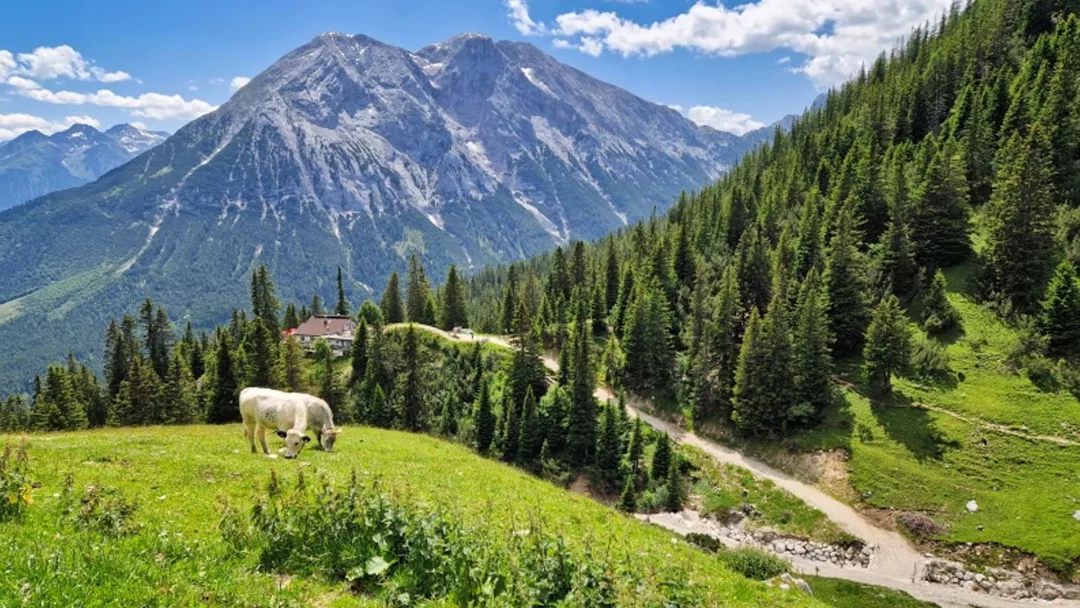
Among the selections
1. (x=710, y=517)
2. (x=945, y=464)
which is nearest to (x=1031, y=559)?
(x=945, y=464)

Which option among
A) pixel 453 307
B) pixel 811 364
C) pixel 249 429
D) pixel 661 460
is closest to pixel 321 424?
pixel 249 429

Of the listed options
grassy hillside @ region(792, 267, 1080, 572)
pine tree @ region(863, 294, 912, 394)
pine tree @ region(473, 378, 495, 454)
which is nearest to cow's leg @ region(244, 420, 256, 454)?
pine tree @ region(473, 378, 495, 454)

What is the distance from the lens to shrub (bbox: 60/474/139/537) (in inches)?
428

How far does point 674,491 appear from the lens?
58625 mm

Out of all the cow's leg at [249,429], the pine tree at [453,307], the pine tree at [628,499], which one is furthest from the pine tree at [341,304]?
the cow's leg at [249,429]

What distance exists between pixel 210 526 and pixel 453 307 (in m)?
105

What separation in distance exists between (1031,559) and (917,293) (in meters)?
38.9

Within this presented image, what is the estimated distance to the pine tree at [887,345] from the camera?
193 feet

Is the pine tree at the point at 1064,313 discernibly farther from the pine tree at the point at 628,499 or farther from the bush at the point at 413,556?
the bush at the point at 413,556

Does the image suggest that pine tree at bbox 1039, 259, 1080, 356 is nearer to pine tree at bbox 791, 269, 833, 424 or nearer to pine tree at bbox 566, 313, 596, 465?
pine tree at bbox 791, 269, 833, 424

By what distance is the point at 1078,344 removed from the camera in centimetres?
5534

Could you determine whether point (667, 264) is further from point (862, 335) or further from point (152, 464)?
point (152, 464)

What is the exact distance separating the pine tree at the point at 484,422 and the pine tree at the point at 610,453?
51.6 feet

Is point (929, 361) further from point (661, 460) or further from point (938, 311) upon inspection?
point (661, 460)
